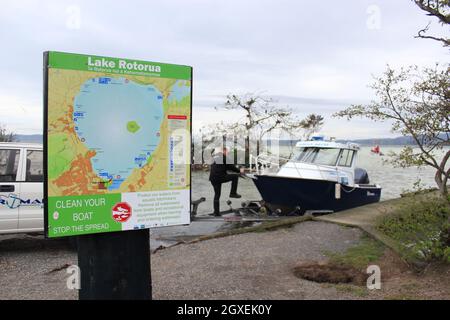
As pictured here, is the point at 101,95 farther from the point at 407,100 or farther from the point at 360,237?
the point at 360,237

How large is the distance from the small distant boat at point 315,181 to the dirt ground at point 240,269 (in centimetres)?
466

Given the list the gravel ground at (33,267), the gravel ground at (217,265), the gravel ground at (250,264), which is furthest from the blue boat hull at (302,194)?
the gravel ground at (33,267)

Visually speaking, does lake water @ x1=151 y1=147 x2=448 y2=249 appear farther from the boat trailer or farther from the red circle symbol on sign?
the red circle symbol on sign

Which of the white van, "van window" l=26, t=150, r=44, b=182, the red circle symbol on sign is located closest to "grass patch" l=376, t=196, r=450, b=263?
the red circle symbol on sign

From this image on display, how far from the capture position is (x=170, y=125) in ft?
13.5

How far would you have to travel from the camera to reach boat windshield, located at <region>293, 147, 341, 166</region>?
16.0m

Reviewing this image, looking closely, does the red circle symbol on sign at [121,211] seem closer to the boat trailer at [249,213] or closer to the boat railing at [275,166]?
the boat trailer at [249,213]

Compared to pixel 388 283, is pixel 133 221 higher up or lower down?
higher up

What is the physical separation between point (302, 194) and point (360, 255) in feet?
24.0

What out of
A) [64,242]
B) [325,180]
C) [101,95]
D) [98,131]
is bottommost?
[64,242]

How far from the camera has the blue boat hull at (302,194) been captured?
14.4m

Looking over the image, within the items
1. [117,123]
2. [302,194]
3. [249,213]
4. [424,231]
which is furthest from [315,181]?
[117,123]
